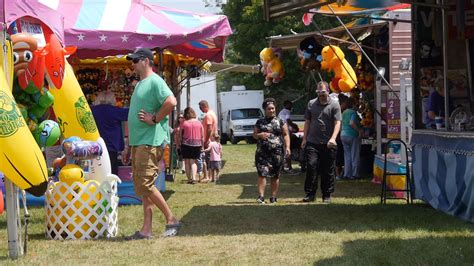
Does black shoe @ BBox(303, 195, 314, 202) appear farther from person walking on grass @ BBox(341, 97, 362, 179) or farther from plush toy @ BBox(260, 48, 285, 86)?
plush toy @ BBox(260, 48, 285, 86)

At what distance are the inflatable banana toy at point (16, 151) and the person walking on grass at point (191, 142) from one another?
8798 mm

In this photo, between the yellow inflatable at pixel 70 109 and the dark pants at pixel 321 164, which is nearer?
the yellow inflatable at pixel 70 109

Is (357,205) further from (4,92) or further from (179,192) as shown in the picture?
(4,92)

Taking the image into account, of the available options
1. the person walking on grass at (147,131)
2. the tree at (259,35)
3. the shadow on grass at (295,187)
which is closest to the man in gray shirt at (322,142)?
the shadow on grass at (295,187)

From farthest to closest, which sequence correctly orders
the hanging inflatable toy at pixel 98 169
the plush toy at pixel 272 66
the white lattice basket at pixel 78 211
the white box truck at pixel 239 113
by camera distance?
the white box truck at pixel 239 113, the plush toy at pixel 272 66, the hanging inflatable toy at pixel 98 169, the white lattice basket at pixel 78 211

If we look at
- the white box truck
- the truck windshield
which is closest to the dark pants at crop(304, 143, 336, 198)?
the white box truck

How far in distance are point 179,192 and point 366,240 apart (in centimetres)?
610

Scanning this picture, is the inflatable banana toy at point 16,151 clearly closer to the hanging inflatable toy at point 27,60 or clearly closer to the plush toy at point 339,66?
the hanging inflatable toy at point 27,60

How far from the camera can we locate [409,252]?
22.4 feet

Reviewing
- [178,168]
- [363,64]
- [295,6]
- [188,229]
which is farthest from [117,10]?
[178,168]

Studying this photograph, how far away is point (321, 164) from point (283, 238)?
3.53m

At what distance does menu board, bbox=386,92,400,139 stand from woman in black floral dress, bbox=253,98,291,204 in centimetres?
299

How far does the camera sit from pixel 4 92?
6.22m

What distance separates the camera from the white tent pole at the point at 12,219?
6.72 meters
